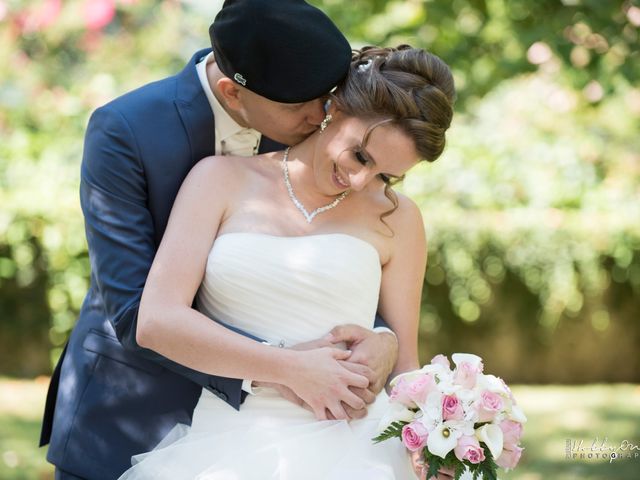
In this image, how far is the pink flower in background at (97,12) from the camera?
10898mm

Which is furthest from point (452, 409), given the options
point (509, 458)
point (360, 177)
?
point (360, 177)

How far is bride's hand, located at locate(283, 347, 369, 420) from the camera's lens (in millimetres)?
2891

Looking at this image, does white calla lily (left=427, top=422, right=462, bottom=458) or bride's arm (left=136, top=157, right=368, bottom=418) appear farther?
bride's arm (left=136, top=157, right=368, bottom=418)

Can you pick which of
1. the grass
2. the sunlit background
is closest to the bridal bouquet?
the sunlit background

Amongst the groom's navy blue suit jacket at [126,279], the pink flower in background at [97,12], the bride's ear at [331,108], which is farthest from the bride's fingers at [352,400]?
the pink flower in background at [97,12]

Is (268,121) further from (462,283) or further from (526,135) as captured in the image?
(526,135)

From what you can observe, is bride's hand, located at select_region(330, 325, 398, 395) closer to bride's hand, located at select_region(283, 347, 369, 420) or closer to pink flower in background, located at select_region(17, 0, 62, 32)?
bride's hand, located at select_region(283, 347, 369, 420)

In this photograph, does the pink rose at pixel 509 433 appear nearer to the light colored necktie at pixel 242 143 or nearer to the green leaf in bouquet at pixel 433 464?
the green leaf in bouquet at pixel 433 464

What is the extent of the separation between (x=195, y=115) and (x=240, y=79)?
0.24 m

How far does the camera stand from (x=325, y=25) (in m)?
3.04

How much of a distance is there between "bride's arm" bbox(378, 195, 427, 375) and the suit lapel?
69cm

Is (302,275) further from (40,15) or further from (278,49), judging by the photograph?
(40,15)

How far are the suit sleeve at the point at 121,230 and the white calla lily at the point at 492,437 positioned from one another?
758 millimetres

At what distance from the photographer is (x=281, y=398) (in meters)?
3.04
